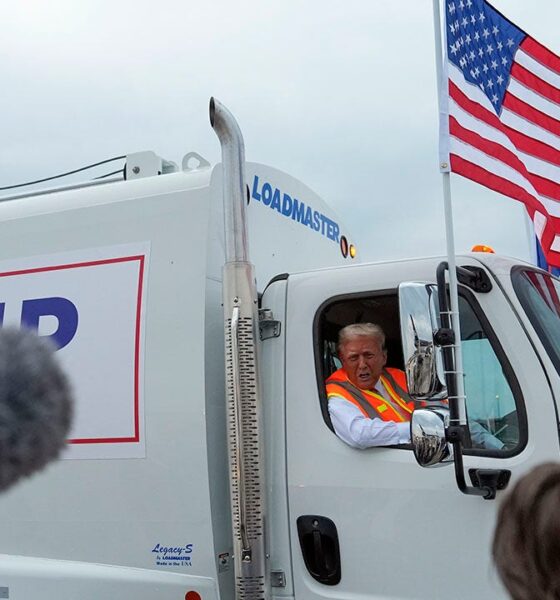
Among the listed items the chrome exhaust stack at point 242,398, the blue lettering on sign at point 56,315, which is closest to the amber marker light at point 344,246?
the chrome exhaust stack at point 242,398

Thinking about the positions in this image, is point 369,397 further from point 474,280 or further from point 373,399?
point 474,280

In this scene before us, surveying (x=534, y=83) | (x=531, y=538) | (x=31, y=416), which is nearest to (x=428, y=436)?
(x=531, y=538)

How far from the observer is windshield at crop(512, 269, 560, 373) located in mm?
3135

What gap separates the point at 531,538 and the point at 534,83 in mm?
3513

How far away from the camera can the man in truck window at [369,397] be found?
3238 millimetres

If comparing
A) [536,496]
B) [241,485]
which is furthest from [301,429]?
[536,496]

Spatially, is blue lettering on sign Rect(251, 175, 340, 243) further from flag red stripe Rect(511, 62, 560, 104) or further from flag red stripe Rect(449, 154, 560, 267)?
flag red stripe Rect(511, 62, 560, 104)

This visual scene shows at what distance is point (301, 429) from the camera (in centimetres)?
338

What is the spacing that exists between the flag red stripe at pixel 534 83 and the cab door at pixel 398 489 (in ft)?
4.63


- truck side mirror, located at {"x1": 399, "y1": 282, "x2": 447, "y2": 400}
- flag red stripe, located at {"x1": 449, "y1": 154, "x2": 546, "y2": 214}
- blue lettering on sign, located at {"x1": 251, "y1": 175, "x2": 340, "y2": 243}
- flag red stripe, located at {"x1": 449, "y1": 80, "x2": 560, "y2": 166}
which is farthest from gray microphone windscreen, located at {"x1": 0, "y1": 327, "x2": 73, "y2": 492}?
flag red stripe, located at {"x1": 449, "y1": 80, "x2": 560, "y2": 166}

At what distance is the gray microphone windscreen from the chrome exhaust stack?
77cm

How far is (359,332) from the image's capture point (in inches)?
142

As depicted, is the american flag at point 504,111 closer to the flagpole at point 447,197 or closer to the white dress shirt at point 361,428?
the flagpole at point 447,197

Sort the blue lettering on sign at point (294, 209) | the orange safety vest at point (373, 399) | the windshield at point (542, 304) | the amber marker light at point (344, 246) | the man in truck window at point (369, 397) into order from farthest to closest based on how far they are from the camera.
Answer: the amber marker light at point (344, 246) → the blue lettering on sign at point (294, 209) → the orange safety vest at point (373, 399) → the man in truck window at point (369, 397) → the windshield at point (542, 304)
